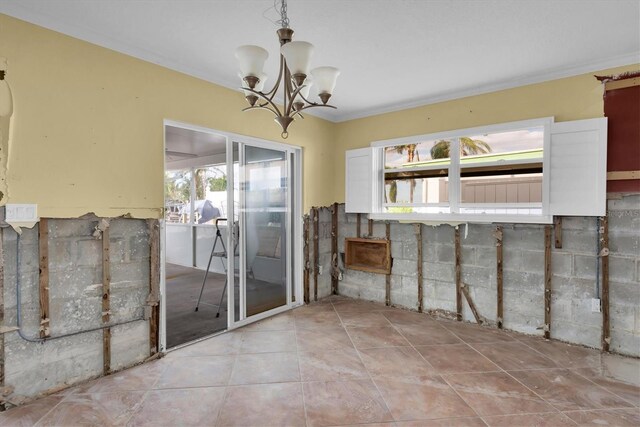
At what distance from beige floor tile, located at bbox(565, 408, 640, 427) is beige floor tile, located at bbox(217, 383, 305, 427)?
5.79 feet

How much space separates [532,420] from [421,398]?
67cm

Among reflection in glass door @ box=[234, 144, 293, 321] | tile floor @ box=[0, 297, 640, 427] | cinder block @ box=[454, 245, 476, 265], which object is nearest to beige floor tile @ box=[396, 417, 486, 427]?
tile floor @ box=[0, 297, 640, 427]

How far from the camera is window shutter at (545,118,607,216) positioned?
9.65ft

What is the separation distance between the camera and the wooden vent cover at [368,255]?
443 centimetres

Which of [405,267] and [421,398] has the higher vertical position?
[405,267]

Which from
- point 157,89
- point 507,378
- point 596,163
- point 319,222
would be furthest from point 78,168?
point 596,163

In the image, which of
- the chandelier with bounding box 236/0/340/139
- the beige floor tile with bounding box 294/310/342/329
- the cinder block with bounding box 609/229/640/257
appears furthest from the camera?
the beige floor tile with bounding box 294/310/342/329

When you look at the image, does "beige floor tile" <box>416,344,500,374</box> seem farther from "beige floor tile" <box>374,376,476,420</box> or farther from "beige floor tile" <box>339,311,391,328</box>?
"beige floor tile" <box>339,311,391,328</box>

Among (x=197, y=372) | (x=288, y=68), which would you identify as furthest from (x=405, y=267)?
(x=288, y=68)

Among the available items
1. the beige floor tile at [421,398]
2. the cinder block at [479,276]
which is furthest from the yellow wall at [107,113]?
the beige floor tile at [421,398]

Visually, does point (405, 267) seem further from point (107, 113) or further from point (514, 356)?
point (107, 113)

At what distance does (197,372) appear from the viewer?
2.66 metres

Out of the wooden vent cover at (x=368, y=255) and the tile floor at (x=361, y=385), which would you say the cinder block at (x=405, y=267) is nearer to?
the wooden vent cover at (x=368, y=255)

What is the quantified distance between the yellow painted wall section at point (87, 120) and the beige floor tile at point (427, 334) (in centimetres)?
280
